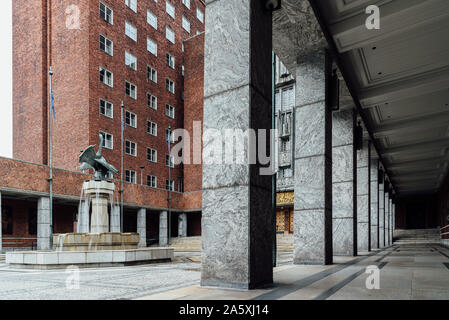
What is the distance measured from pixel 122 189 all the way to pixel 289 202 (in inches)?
661

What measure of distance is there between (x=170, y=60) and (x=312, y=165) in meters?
34.7

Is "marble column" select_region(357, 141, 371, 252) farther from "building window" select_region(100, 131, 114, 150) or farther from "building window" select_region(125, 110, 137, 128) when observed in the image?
"building window" select_region(125, 110, 137, 128)

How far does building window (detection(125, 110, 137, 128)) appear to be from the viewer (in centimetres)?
3422

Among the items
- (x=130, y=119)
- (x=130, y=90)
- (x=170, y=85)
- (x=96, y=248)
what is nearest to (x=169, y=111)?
(x=170, y=85)

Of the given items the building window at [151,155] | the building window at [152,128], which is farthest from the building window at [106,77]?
the building window at [151,155]

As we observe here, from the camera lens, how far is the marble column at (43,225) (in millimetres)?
24328

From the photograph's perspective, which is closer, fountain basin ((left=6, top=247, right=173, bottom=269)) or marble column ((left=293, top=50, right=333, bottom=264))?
marble column ((left=293, top=50, right=333, bottom=264))

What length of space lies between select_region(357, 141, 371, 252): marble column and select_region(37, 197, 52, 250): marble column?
19666mm

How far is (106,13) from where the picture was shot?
107 feet

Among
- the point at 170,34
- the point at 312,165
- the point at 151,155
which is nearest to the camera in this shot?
the point at 312,165

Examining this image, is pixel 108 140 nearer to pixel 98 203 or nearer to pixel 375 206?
pixel 98 203

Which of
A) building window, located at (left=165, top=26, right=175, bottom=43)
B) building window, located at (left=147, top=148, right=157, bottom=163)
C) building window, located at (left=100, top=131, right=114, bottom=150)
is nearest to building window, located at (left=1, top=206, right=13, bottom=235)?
building window, located at (left=100, top=131, right=114, bottom=150)

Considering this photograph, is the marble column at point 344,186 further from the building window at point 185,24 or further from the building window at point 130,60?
the building window at point 185,24

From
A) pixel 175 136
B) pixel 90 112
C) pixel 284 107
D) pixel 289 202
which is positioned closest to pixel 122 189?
pixel 90 112
